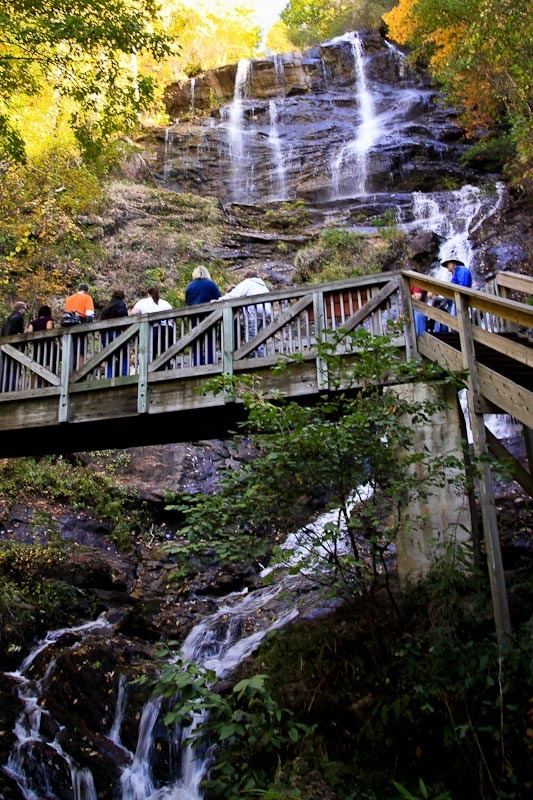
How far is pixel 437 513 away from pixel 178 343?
4.14 meters

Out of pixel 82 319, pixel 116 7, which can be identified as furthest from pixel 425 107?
pixel 82 319

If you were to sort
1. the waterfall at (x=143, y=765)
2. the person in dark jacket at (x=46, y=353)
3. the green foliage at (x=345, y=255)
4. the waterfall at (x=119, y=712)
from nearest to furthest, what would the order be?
the waterfall at (x=143, y=765)
the waterfall at (x=119, y=712)
the person in dark jacket at (x=46, y=353)
the green foliage at (x=345, y=255)

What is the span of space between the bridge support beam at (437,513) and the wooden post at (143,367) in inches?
141

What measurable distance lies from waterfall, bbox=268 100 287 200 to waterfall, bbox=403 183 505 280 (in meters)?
5.94

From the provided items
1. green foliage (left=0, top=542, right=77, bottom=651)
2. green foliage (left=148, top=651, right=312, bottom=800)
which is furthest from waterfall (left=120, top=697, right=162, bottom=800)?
green foliage (left=0, top=542, right=77, bottom=651)

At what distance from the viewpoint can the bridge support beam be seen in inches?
Answer: 301

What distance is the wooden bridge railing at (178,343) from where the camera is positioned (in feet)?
30.4

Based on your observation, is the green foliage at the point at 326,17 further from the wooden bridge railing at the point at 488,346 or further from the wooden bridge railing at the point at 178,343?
the wooden bridge railing at the point at 488,346

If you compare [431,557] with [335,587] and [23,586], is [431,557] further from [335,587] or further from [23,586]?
[23,586]

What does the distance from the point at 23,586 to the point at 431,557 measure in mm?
6957

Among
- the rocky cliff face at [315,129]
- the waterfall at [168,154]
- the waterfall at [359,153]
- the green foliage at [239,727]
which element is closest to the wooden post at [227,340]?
the green foliage at [239,727]

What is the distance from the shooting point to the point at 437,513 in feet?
25.8

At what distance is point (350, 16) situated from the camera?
143 ft

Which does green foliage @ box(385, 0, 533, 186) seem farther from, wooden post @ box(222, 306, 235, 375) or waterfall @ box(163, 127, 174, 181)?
wooden post @ box(222, 306, 235, 375)
